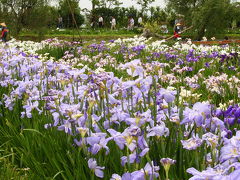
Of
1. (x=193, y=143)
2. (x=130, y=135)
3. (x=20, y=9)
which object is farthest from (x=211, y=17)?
(x=130, y=135)

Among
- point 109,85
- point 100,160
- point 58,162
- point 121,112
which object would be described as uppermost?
point 109,85

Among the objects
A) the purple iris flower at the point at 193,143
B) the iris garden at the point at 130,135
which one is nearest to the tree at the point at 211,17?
the iris garden at the point at 130,135

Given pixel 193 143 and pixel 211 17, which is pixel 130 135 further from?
pixel 211 17

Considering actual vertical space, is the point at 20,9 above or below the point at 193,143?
above

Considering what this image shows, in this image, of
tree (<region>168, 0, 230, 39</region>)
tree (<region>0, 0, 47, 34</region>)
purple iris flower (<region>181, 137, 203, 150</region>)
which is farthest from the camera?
tree (<region>0, 0, 47, 34</region>)

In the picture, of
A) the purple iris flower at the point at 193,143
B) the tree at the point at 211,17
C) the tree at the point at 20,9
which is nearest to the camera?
the purple iris flower at the point at 193,143

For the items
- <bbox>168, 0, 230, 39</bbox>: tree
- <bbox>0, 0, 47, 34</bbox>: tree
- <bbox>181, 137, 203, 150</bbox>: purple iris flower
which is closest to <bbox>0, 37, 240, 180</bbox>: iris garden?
<bbox>181, 137, 203, 150</bbox>: purple iris flower

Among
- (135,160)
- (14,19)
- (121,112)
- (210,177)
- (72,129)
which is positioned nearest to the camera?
(210,177)

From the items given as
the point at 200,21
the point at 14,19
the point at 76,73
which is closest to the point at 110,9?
the point at 14,19

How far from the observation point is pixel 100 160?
1706mm

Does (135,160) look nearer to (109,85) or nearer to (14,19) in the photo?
(109,85)

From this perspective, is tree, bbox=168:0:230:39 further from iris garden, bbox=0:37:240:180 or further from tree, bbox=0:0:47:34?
iris garden, bbox=0:37:240:180

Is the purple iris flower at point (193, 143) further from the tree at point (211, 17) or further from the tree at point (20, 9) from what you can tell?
the tree at point (20, 9)

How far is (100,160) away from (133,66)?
23.7 inches
